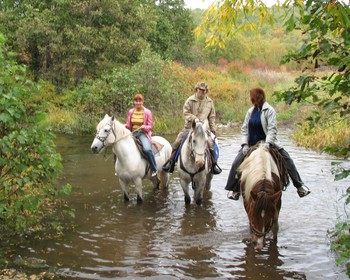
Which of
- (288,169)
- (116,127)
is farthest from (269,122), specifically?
(116,127)

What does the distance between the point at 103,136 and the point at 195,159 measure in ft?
5.92

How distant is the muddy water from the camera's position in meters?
5.82

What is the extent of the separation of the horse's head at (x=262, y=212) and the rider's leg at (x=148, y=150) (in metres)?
3.54

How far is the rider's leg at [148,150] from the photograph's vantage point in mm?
8820

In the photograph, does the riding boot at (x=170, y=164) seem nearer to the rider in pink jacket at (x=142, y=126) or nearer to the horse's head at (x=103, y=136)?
the rider in pink jacket at (x=142, y=126)

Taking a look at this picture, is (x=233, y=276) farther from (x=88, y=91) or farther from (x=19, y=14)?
(x=19, y=14)

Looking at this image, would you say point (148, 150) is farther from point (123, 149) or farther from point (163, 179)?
Answer: point (163, 179)

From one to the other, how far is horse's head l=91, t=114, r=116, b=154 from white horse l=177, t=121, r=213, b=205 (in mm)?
1418

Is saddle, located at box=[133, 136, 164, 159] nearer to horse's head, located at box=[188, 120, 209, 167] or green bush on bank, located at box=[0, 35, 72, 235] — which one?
horse's head, located at box=[188, 120, 209, 167]

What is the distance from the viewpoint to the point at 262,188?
572 cm

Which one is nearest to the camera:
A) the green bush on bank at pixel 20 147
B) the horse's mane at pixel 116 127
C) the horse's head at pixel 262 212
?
the horse's head at pixel 262 212

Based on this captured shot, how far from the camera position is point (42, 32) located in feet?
76.5

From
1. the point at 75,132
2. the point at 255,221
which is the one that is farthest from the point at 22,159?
the point at 75,132

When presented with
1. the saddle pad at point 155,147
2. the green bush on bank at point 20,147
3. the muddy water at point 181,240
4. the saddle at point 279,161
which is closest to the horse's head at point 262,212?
the muddy water at point 181,240
